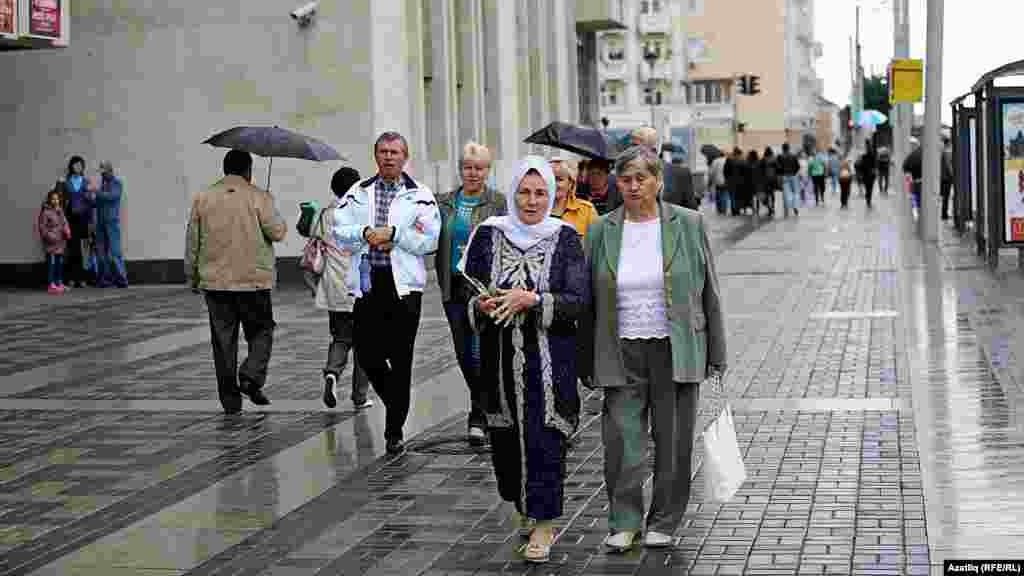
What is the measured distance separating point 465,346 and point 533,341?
272 centimetres

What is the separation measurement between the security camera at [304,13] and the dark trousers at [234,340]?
13.7m

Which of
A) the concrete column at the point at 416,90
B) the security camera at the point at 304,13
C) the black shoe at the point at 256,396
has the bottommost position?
the black shoe at the point at 256,396

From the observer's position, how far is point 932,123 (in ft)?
100.0

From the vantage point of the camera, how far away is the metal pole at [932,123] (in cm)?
2942

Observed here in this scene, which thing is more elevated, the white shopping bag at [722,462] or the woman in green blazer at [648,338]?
the woman in green blazer at [648,338]

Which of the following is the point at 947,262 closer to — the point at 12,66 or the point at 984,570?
the point at 12,66

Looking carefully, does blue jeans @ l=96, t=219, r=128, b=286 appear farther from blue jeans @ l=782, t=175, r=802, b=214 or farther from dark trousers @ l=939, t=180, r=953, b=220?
blue jeans @ l=782, t=175, r=802, b=214

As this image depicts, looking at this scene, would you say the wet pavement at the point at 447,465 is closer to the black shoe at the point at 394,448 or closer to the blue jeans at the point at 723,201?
the black shoe at the point at 394,448

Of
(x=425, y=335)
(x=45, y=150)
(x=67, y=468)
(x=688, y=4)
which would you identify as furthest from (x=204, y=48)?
(x=688, y=4)

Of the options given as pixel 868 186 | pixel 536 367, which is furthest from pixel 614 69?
pixel 536 367

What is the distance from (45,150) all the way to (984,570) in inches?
863

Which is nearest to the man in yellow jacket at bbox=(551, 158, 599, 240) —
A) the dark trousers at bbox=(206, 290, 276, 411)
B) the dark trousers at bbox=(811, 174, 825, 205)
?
the dark trousers at bbox=(206, 290, 276, 411)

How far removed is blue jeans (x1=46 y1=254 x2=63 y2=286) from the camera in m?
25.3

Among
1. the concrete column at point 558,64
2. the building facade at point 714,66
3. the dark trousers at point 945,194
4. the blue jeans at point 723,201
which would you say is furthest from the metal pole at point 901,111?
the building facade at point 714,66
